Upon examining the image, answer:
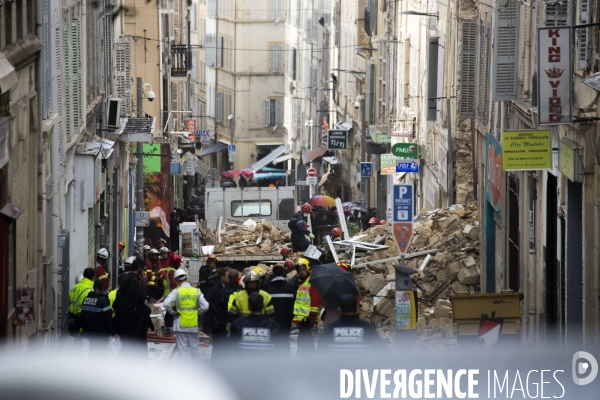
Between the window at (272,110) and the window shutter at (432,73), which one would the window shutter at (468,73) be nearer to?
the window shutter at (432,73)

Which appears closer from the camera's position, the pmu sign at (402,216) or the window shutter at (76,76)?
the pmu sign at (402,216)

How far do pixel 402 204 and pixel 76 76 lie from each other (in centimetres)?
773

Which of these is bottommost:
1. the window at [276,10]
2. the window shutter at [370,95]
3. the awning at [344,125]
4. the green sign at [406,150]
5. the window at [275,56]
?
the green sign at [406,150]

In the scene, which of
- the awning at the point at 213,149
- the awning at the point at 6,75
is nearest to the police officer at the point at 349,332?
the awning at the point at 6,75

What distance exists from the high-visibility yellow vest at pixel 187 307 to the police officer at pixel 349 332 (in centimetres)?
396

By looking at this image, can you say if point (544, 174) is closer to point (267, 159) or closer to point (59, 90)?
point (59, 90)

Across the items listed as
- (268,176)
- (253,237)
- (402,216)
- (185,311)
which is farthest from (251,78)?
(185,311)

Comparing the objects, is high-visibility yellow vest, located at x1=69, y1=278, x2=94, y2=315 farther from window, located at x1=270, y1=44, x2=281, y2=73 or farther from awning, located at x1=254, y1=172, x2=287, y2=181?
window, located at x1=270, y1=44, x2=281, y2=73

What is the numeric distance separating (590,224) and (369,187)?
32.8m

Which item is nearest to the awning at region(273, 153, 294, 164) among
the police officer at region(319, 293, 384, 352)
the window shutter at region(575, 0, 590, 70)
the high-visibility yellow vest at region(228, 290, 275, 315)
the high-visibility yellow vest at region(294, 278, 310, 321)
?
the high-visibility yellow vest at region(294, 278, 310, 321)

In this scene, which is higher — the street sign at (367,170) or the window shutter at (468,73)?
the window shutter at (468,73)

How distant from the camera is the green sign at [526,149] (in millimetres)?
14250

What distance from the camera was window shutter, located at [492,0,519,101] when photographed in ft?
58.2

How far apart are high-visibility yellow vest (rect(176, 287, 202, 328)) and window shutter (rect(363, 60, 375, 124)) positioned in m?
30.2
